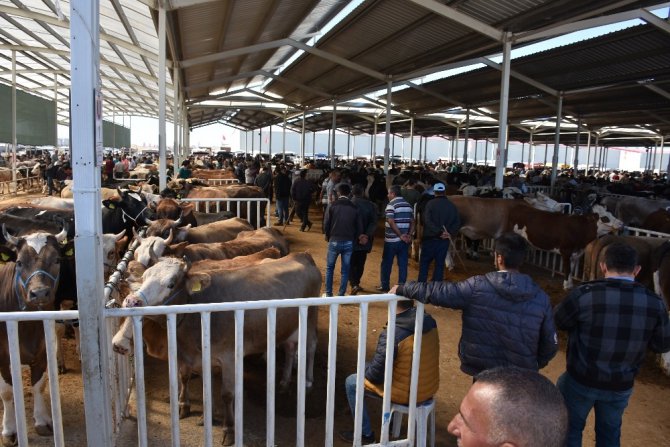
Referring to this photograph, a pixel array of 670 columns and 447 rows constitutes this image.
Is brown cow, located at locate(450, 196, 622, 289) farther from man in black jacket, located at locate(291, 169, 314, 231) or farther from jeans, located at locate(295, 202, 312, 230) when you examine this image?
jeans, located at locate(295, 202, 312, 230)

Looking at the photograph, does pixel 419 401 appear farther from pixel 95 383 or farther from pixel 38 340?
pixel 38 340

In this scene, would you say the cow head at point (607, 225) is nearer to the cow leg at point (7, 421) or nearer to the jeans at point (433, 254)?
the jeans at point (433, 254)

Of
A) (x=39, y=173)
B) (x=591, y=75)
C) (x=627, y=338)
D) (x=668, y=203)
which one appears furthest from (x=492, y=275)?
(x=39, y=173)

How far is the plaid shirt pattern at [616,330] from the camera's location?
3.03 meters

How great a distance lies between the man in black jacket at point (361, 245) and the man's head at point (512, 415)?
244 inches

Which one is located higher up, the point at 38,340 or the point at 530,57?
the point at 530,57

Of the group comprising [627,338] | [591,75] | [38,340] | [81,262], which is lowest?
[38,340]

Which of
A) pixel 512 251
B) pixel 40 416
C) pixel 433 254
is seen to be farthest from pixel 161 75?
pixel 512 251

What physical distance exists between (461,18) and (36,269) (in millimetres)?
9993

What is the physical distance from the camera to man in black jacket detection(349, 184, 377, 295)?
791 cm

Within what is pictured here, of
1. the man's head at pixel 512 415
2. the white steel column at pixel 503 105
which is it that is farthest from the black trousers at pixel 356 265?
the man's head at pixel 512 415

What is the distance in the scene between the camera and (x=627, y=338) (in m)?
3.04

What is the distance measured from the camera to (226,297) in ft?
14.1

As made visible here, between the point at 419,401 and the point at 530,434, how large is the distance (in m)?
2.12
